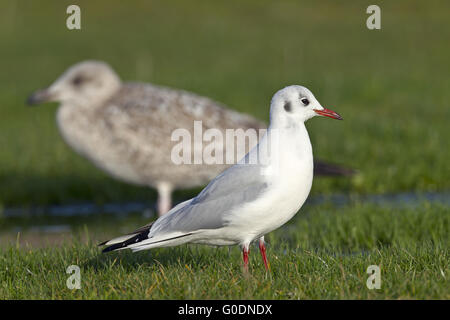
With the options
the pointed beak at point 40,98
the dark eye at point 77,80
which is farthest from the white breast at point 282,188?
the pointed beak at point 40,98

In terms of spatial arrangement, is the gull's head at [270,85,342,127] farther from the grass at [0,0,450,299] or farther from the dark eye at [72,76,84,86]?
the dark eye at [72,76,84,86]

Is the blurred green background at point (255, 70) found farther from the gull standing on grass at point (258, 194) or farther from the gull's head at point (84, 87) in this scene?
the gull standing on grass at point (258, 194)

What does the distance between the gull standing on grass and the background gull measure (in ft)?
12.8

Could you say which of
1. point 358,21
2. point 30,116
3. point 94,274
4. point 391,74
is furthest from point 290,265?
point 358,21

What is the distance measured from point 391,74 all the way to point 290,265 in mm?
16373

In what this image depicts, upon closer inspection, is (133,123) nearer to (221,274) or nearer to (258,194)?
(221,274)

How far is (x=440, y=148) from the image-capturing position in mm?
12273

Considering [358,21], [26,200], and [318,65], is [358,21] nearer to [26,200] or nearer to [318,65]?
[318,65]

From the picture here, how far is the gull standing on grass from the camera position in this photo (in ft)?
16.6

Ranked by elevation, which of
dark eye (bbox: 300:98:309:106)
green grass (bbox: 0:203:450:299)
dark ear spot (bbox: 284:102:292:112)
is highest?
dark eye (bbox: 300:98:309:106)

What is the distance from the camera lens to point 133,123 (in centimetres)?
933

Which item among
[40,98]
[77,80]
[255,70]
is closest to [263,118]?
[77,80]

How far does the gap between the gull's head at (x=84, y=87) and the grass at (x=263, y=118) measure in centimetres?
163

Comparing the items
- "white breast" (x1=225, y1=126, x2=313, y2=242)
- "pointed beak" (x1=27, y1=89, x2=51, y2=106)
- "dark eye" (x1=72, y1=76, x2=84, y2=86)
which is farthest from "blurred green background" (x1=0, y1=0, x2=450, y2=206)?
"white breast" (x1=225, y1=126, x2=313, y2=242)
